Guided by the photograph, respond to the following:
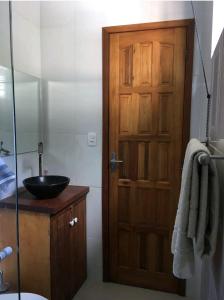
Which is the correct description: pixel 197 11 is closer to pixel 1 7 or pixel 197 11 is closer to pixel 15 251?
pixel 1 7

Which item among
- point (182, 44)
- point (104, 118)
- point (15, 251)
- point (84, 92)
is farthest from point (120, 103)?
point (15, 251)

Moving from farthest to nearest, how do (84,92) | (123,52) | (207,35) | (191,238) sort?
(84,92)
(123,52)
(207,35)
(191,238)

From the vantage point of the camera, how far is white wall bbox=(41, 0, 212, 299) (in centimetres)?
208

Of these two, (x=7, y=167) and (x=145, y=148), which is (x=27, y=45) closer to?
(x=7, y=167)

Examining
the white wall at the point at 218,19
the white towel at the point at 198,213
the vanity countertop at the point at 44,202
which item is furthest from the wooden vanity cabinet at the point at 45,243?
the white wall at the point at 218,19

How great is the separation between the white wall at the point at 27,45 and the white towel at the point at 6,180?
0.23 meters

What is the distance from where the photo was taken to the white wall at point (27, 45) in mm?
1991

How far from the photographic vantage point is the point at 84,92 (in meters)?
2.19

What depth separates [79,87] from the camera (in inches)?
86.5

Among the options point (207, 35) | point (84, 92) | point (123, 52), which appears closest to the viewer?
point (207, 35)

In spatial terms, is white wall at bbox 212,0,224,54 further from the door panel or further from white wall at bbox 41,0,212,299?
white wall at bbox 41,0,212,299

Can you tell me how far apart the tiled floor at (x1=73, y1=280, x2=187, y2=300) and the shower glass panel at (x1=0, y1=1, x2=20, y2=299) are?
645 mm

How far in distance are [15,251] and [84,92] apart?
1406mm

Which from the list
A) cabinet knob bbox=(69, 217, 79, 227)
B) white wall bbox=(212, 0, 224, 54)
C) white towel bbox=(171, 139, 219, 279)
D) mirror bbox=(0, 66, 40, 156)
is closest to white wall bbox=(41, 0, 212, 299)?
mirror bbox=(0, 66, 40, 156)
